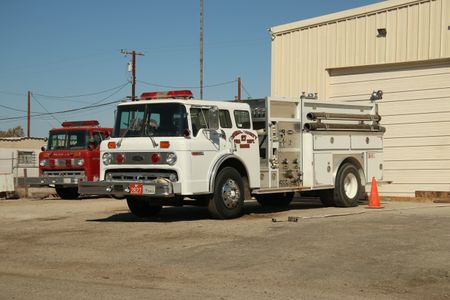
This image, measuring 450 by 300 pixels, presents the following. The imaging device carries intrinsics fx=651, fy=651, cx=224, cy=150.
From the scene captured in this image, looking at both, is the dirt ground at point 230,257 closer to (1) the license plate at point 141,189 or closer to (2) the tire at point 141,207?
(2) the tire at point 141,207

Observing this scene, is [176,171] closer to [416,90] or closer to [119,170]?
[119,170]

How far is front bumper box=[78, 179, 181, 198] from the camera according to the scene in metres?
11.6

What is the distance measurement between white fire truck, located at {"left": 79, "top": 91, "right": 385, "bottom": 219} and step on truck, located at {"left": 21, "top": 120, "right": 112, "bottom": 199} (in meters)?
7.26

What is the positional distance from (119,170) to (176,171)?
4.25 ft

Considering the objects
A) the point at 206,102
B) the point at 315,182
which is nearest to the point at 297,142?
the point at 315,182

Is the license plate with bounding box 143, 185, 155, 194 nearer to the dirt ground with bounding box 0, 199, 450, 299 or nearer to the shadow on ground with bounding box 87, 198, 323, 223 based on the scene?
the dirt ground with bounding box 0, 199, 450, 299

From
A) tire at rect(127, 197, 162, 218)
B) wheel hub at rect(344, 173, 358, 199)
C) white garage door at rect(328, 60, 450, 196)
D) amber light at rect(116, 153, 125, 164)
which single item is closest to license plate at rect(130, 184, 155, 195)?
amber light at rect(116, 153, 125, 164)

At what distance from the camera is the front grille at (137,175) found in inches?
470

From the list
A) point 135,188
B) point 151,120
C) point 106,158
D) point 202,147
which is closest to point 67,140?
point 106,158

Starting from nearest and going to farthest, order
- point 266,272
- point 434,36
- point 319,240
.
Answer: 1. point 266,272
2. point 319,240
3. point 434,36

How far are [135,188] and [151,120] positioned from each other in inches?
53.5

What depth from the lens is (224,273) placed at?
746 centimetres

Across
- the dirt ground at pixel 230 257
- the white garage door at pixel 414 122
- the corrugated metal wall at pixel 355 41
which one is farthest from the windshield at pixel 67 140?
the white garage door at pixel 414 122

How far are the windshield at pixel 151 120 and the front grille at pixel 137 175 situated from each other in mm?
691
